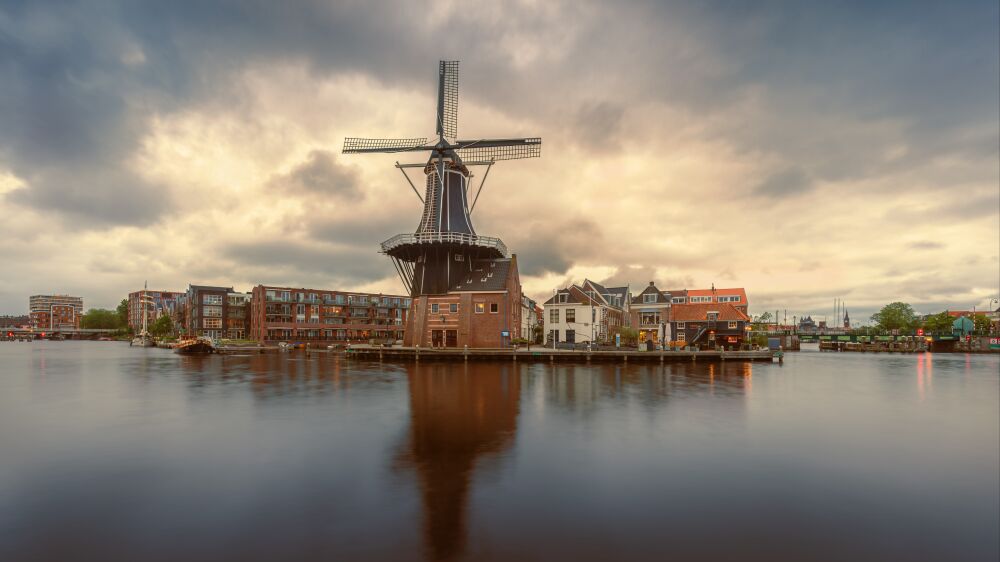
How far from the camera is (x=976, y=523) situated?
1005cm

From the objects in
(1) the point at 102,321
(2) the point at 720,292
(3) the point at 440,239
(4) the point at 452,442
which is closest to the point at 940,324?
(2) the point at 720,292

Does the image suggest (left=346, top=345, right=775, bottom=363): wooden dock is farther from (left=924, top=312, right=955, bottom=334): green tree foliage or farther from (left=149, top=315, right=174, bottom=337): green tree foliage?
(left=149, top=315, right=174, bottom=337): green tree foliage

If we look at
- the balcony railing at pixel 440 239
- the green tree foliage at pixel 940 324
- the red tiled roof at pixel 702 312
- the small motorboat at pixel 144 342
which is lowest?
the small motorboat at pixel 144 342

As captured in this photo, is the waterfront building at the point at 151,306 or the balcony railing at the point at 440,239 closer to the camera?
the balcony railing at the point at 440,239

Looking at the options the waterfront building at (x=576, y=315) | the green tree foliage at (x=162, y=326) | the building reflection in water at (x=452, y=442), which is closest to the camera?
the building reflection in water at (x=452, y=442)

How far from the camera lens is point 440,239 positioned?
47938mm

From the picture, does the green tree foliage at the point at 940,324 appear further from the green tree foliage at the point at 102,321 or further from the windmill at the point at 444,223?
the green tree foliage at the point at 102,321

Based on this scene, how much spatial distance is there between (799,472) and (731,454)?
6.63ft

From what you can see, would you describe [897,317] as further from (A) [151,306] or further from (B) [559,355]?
(A) [151,306]

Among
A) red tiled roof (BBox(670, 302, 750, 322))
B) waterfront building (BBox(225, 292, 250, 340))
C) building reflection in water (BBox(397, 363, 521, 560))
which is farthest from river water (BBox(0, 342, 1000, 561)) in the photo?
waterfront building (BBox(225, 292, 250, 340))

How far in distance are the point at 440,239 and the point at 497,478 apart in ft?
123

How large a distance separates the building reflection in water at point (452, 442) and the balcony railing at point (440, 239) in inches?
731

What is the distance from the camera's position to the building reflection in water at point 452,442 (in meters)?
9.40

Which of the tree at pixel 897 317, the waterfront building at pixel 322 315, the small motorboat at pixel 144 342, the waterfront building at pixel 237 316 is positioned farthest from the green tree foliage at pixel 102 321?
the tree at pixel 897 317
